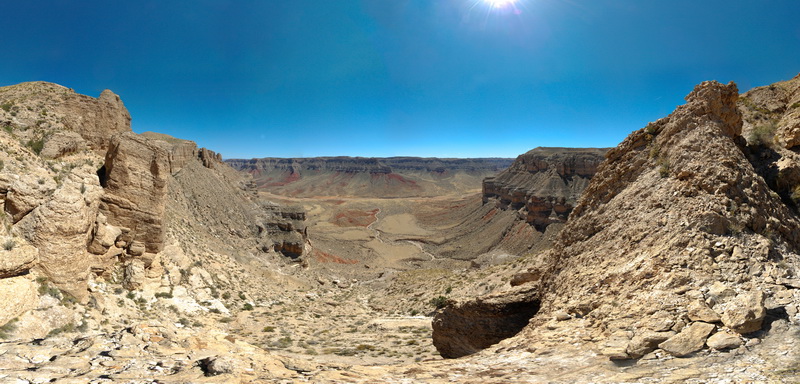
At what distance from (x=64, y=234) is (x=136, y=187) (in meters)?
4.93

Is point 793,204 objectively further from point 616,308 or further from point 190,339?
point 190,339

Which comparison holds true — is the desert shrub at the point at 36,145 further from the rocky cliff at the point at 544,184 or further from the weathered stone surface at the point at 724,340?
the rocky cliff at the point at 544,184

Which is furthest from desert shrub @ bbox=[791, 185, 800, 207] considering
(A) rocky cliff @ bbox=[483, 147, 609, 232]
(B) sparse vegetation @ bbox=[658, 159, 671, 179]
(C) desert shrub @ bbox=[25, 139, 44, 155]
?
(A) rocky cliff @ bbox=[483, 147, 609, 232]

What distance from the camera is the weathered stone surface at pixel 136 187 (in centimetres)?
1405

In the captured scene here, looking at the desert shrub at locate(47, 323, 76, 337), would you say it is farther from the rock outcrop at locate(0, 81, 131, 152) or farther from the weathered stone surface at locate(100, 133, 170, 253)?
the rock outcrop at locate(0, 81, 131, 152)

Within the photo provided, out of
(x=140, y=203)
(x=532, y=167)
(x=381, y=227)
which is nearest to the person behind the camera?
(x=140, y=203)

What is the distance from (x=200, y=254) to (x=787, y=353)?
23.6m

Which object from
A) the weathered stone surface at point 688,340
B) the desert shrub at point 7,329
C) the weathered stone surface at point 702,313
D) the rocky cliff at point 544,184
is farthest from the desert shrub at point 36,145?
the rocky cliff at point 544,184

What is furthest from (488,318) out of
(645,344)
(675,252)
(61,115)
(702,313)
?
(61,115)

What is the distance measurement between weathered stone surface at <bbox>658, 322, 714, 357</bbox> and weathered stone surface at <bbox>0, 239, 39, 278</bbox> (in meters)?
13.6

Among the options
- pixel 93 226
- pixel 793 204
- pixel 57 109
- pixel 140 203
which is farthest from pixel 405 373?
pixel 57 109

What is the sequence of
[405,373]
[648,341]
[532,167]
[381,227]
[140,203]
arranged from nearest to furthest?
1. [648,341]
2. [405,373]
3. [140,203]
4. [532,167]
5. [381,227]

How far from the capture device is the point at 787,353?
4266 millimetres

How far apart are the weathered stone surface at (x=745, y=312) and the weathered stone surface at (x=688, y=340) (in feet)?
0.88
